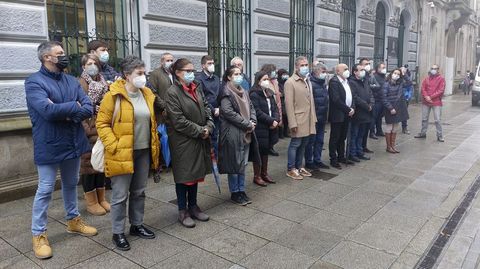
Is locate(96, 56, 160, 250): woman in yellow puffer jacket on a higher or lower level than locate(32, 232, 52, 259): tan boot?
higher

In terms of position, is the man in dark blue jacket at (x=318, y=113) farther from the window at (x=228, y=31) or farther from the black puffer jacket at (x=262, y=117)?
the window at (x=228, y=31)

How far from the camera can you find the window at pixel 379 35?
15.3 meters

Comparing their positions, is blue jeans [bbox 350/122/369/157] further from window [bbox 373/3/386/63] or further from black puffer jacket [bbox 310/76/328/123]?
window [bbox 373/3/386/63]

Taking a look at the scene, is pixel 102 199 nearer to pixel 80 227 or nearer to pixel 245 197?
pixel 80 227

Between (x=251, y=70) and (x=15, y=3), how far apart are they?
17.1 ft

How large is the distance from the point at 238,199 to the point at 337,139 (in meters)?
2.68

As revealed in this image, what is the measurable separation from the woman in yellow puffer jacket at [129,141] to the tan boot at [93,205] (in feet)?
2.67

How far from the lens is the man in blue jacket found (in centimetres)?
347

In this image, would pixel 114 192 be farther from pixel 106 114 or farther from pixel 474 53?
pixel 474 53

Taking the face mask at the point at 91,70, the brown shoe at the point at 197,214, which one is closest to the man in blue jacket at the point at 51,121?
the face mask at the point at 91,70

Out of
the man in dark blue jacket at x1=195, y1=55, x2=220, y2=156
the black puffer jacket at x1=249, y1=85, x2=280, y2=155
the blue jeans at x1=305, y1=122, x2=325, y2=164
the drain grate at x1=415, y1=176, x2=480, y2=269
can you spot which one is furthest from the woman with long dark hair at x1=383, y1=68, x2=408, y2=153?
the man in dark blue jacket at x1=195, y1=55, x2=220, y2=156

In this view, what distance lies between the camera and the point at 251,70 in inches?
366

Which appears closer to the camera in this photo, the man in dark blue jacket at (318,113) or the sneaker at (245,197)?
the sneaker at (245,197)

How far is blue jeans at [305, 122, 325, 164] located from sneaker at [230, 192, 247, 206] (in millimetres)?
2060
